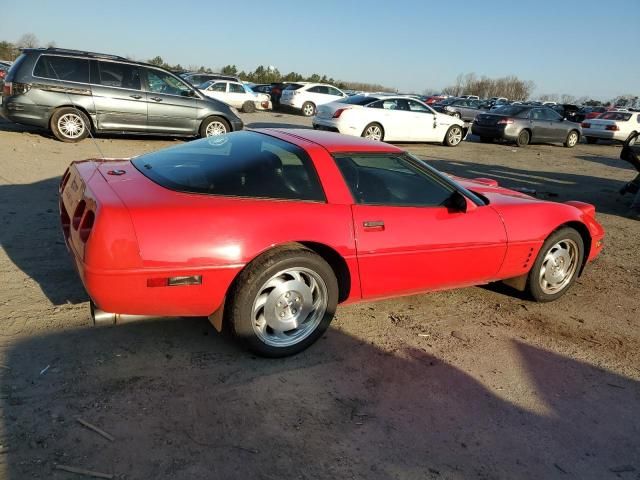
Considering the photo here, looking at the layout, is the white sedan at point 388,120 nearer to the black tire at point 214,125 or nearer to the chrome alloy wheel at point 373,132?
the chrome alloy wheel at point 373,132

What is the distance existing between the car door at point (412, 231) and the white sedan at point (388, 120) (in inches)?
389

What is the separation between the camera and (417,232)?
352 centimetres

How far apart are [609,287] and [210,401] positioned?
405 cm

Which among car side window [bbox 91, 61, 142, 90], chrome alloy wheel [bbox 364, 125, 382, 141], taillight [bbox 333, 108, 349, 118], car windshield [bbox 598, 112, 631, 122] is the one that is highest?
car side window [bbox 91, 61, 142, 90]

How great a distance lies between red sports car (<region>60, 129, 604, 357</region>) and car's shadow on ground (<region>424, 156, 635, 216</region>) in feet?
18.3

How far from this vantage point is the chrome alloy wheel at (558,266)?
4352mm

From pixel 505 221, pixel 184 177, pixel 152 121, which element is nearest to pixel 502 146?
pixel 152 121

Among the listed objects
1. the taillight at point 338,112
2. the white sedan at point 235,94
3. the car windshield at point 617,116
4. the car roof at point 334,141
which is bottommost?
the car roof at point 334,141

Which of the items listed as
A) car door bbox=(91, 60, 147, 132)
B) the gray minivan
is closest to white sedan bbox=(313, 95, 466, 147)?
the gray minivan

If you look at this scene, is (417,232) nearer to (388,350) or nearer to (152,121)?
(388,350)

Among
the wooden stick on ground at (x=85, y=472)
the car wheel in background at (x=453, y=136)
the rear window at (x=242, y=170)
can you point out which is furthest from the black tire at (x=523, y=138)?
the wooden stick on ground at (x=85, y=472)

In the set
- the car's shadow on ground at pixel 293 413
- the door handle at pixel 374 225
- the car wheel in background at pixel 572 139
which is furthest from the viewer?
the car wheel in background at pixel 572 139

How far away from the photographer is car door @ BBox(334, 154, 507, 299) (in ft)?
11.1

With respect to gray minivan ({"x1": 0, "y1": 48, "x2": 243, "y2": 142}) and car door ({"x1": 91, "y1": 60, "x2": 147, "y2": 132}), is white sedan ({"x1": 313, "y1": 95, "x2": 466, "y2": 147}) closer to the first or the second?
gray minivan ({"x1": 0, "y1": 48, "x2": 243, "y2": 142})
